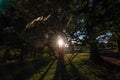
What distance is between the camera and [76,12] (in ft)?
17.7

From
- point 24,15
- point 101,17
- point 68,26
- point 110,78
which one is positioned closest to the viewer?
point 101,17

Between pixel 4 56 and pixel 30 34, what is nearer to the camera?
pixel 30 34

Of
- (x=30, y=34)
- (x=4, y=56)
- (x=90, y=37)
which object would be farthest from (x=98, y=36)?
(x=4, y=56)

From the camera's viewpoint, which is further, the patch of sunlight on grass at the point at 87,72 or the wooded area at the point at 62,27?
the patch of sunlight on grass at the point at 87,72

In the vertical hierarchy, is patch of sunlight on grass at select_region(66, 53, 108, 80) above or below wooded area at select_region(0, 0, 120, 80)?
below

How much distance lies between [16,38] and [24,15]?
1505 millimetres

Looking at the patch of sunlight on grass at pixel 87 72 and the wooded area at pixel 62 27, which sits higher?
the wooded area at pixel 62 27

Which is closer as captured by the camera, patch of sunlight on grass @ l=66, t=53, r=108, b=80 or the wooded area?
the wooded area

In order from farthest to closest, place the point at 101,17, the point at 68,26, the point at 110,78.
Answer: the point at 110,78, the point at 68,26, the point at 101,17

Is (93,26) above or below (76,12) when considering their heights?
below

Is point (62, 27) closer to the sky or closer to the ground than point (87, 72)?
closer to the sky

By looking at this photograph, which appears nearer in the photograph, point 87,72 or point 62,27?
point 62,27

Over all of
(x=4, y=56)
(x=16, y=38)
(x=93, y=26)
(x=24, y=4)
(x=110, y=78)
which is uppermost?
(x=24, y=4)

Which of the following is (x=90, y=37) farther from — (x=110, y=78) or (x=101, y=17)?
(x=110, y=78)
